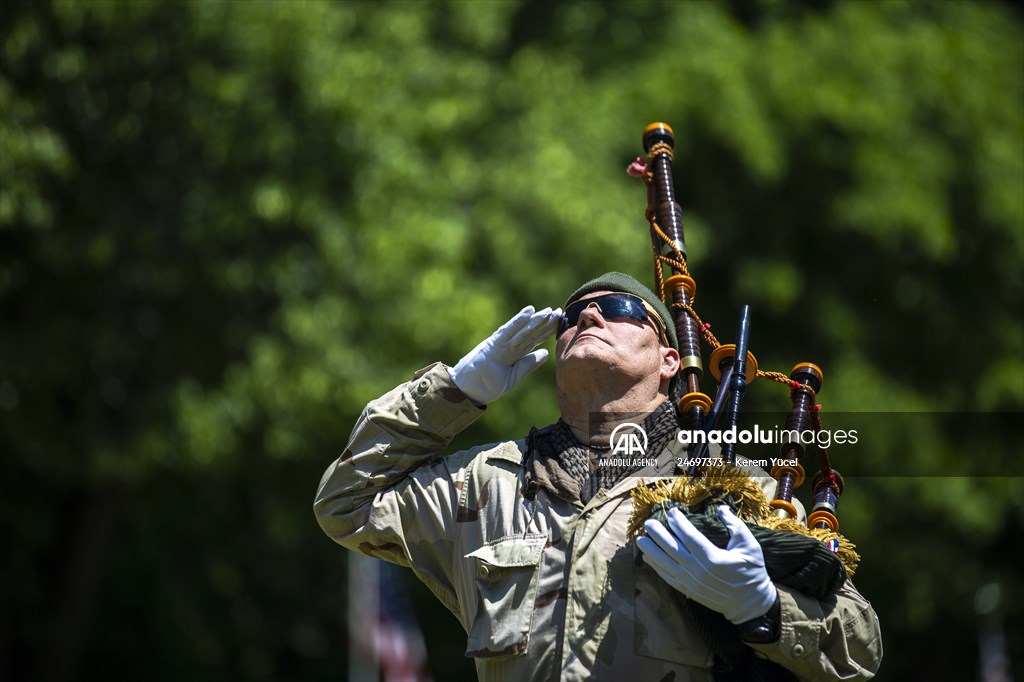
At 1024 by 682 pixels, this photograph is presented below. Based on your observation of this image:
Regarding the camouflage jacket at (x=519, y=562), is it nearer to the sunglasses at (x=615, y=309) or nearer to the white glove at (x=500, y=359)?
the white glove at (x=500, y=359)

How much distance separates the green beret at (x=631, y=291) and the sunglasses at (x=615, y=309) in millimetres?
24

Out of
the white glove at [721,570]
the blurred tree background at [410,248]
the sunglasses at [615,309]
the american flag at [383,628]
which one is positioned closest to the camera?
the white glove at [721,570]

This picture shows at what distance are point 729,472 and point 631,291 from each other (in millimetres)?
683

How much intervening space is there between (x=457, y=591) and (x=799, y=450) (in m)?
0.99

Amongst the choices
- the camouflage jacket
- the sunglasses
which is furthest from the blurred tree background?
the camouflage jacket

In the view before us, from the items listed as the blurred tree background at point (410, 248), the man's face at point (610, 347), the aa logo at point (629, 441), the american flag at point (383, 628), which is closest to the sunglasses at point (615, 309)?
the man's face at point (610, 347)

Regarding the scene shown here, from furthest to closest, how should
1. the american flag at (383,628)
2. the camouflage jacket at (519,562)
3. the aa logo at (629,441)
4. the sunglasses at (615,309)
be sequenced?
the american flag at (383,628), the sunglasses at (615,309), the aa logo at (629,441), the camouflage jacket at (519,562)

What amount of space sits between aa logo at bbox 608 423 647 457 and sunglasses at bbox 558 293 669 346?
1.05ft

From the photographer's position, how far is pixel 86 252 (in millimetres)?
9047

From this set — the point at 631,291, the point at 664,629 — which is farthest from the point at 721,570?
the point at 631,291

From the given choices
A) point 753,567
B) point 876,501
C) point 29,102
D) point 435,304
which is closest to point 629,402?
point 753,567

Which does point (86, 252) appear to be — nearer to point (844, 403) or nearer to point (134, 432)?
point (134, 432)

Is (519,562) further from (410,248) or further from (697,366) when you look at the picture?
(410,248)

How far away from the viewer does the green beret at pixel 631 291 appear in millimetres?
3859
